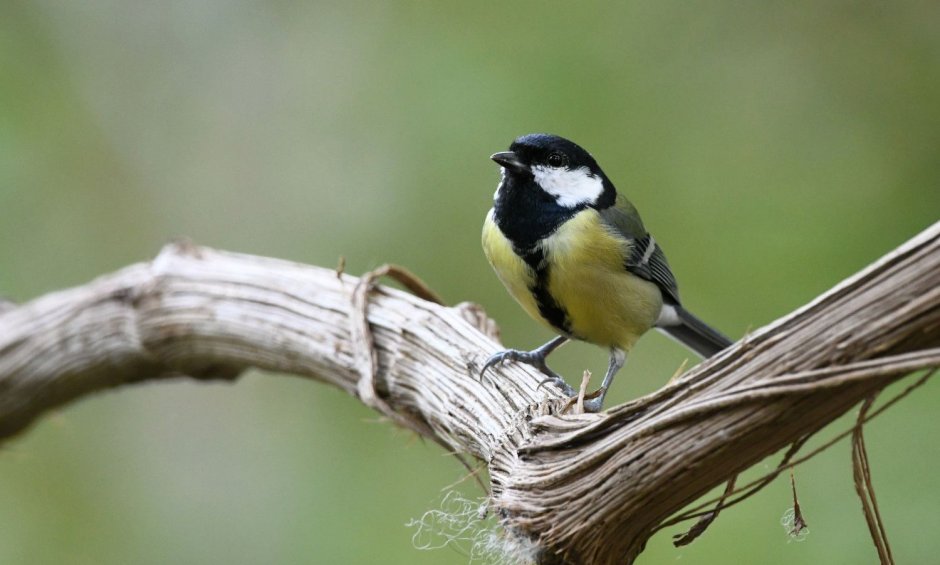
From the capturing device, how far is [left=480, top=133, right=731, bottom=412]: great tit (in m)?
1.55

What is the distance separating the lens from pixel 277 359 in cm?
162

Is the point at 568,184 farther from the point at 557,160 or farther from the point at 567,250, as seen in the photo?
the point at 567,250

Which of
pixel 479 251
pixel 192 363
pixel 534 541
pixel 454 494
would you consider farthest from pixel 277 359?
pixel 479 251

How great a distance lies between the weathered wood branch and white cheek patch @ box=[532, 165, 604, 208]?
301mm

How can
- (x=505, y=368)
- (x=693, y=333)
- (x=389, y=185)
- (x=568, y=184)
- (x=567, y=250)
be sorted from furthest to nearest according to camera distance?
1. (x=389, y=185)
2. (x=693, y=333)
3. (x=568, y=184)
4. (x=567, y=250)
5. (x=505, y=368)

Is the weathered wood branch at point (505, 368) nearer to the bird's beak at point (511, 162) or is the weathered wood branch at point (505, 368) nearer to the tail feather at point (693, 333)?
the bird's beak at point (511, 162)

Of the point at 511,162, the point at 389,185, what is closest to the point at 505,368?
the point at 511,162

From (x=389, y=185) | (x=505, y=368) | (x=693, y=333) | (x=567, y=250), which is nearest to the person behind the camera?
(x=505, y=368)

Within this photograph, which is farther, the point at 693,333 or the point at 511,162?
the point at 693,333

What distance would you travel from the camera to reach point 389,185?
108 inches

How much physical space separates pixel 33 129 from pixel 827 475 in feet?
8.07

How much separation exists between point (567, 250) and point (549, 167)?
17 centimetres

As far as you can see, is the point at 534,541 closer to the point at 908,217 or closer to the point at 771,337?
the point at 771,337

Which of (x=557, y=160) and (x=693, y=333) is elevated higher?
(x=557, y=160)
